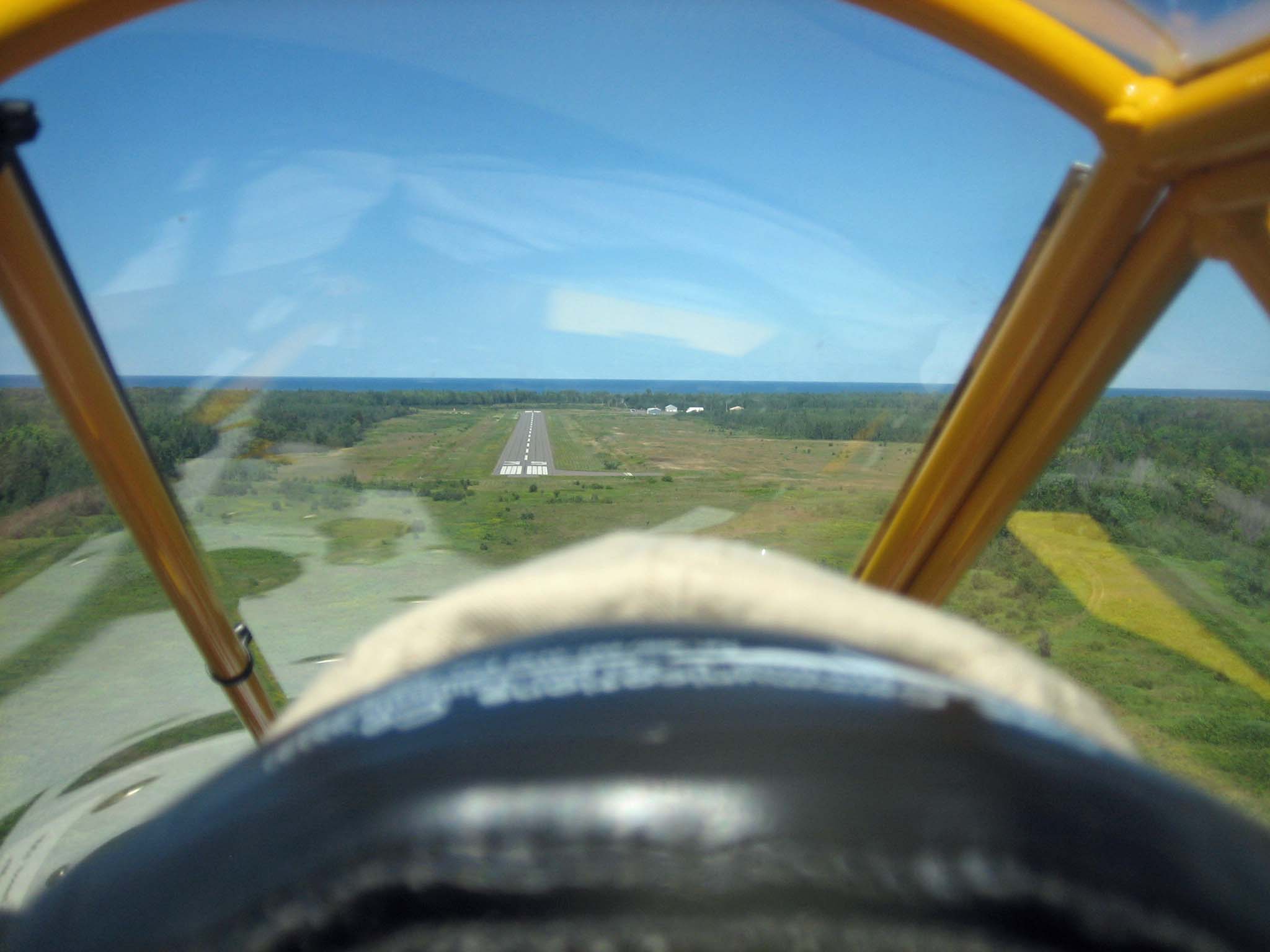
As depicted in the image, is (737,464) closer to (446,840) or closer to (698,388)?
(698,388)

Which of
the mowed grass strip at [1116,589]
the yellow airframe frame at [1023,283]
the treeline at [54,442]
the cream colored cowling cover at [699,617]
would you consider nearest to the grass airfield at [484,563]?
the mowed grass strip at [1116,589]

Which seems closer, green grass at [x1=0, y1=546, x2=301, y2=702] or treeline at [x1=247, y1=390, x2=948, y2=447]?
treeline at [x1=247, y1=390, x2=948, y2=447]

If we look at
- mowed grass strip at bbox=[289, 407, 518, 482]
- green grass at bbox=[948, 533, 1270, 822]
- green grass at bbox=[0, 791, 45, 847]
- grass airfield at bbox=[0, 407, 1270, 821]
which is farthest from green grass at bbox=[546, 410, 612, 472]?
green grass at bbox=[0, 791, 45, 847]

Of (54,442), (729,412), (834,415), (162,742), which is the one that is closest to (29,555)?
(54,442)

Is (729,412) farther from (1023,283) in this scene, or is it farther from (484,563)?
(1023,283)

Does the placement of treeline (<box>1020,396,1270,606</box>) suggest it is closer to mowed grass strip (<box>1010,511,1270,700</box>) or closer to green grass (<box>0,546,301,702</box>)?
mowed grass strip (<box>1010,511,1270,700</box>)

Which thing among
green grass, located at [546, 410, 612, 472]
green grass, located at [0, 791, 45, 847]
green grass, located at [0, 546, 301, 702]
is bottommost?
green grass, located at [0, 791, 45, 847]
